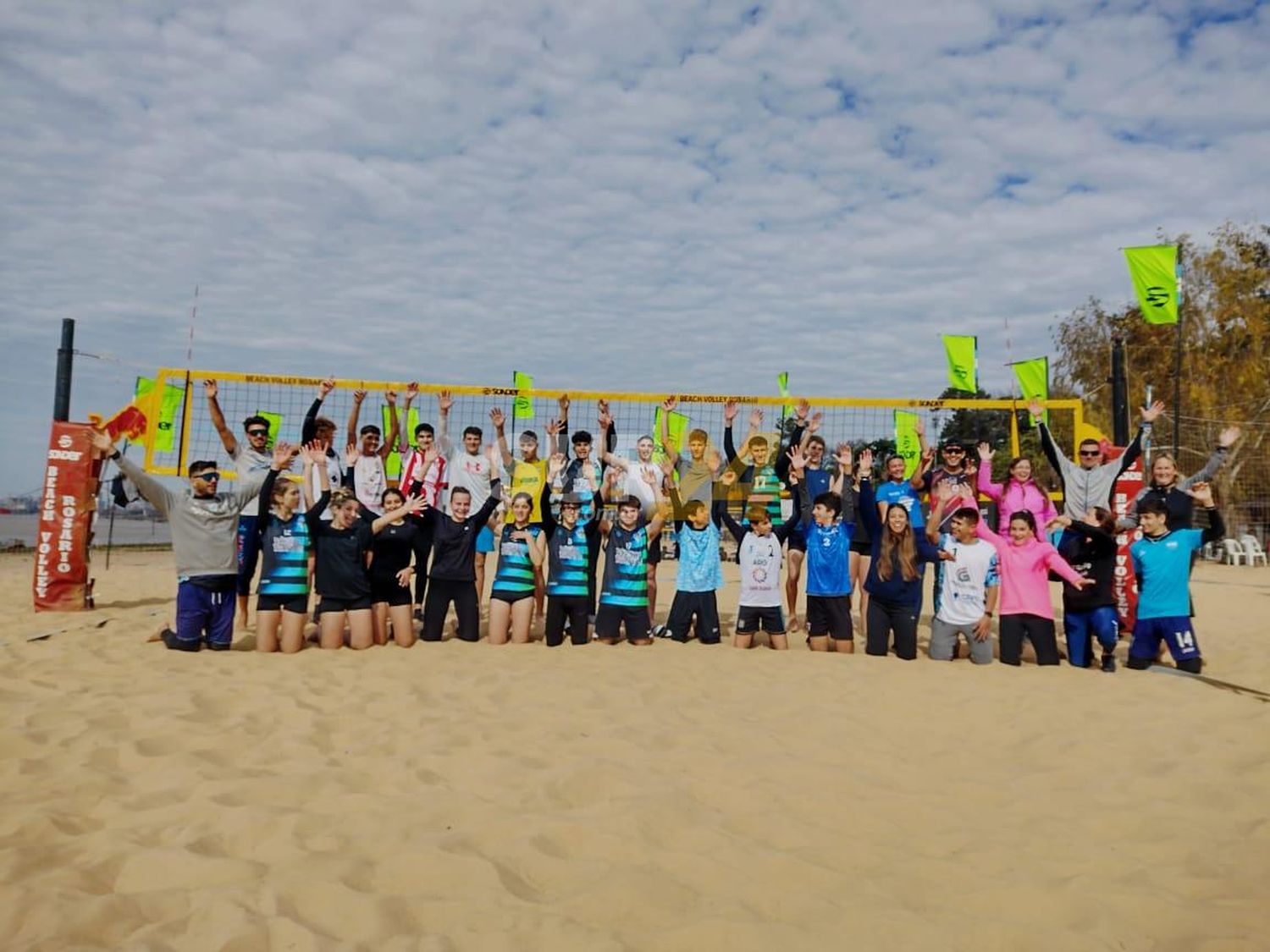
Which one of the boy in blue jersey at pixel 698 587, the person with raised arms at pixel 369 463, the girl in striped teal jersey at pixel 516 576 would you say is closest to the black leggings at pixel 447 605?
the girl in striped teal jersey at pixel 516 576

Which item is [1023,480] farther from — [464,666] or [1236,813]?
[464,666]

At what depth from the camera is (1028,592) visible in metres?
5.55

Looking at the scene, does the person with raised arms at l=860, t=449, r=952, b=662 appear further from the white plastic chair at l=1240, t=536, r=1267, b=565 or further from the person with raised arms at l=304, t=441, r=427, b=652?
the white plastic chair at l=1240, t=536, r=1267, b=565

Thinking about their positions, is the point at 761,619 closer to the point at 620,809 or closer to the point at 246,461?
the point at 620,809

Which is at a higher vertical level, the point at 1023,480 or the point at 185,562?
the point at 1023,480

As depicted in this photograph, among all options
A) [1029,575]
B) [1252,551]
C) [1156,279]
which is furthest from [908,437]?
[1252,551]

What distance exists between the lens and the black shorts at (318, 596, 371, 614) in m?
5.62

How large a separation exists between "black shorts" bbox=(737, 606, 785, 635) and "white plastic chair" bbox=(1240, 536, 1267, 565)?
15798 millimetres

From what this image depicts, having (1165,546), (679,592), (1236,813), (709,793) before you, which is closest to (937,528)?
(1165,546)

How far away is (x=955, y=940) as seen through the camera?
2004 mm

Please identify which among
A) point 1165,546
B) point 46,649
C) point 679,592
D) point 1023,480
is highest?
point 1023,480

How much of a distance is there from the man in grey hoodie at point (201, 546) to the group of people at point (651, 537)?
1 cm

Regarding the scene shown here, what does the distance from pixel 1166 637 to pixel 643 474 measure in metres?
3.84

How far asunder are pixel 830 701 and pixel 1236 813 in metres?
1.86
